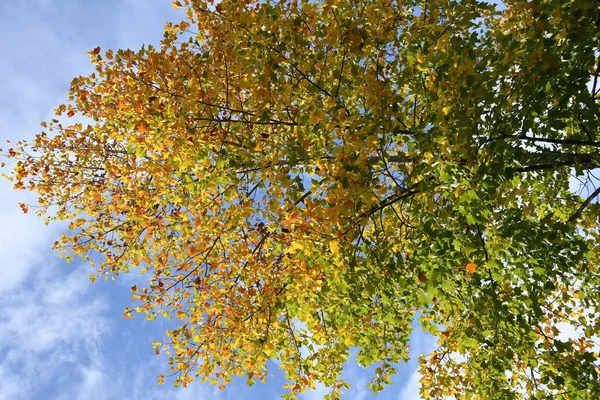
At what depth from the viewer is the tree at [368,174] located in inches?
183

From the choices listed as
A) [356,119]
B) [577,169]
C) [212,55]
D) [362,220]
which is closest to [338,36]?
[356,119]

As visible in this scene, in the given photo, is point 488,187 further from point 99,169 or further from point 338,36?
point 99,169

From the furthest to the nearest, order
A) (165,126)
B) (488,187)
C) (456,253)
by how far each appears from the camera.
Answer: (165,126) < (456,253) < (488,187)

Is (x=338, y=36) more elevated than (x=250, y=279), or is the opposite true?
(x=338, y=36)

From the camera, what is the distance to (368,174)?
201 inches

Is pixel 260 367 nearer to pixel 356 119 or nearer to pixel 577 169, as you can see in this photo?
pixel 356 119

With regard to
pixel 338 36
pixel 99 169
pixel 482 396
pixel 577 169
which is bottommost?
pixel 482 396

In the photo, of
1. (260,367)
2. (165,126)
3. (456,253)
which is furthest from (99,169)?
(456,253)

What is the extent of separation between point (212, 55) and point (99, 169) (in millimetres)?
6279

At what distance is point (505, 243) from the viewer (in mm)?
6137

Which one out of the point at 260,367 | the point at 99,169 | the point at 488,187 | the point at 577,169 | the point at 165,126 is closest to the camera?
the point at 488,187

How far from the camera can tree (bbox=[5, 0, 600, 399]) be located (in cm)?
464

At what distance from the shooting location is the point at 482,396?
23.2 feet

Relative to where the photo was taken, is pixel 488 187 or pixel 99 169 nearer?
pixel 488 187
